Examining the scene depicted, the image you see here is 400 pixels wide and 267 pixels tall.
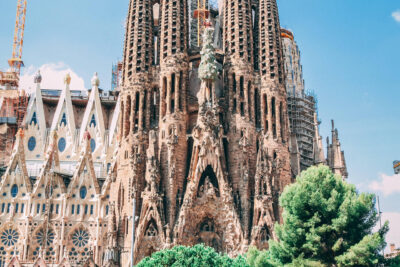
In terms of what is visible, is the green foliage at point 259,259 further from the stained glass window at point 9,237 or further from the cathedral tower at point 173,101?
the stained glass window at point 9,237

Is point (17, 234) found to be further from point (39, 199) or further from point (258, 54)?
point (258, 54)

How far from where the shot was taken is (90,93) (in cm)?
5428

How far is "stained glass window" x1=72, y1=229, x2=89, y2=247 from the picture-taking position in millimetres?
43719

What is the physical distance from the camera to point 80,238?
4375 cm

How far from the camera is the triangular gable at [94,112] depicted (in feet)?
170

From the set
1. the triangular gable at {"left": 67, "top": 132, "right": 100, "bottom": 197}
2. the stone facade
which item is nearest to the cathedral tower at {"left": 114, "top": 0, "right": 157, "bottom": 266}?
the stone facade

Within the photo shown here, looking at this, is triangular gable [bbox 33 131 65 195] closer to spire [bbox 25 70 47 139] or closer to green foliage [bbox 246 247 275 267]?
spire [bbox 25 70 47 139]

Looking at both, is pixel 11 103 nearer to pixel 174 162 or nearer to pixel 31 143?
pixel 31 143

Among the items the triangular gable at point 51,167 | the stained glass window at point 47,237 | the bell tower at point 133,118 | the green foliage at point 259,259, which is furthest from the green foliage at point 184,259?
the triangular gable at point 51,167

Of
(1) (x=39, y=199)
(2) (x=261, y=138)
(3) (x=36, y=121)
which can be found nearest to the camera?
(2) (x=261, y=138)

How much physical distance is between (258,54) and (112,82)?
2421 centimetres

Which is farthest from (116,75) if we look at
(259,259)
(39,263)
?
(259,259)

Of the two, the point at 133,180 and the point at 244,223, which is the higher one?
the point at 133,180

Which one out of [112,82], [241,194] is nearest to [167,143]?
[241,194]
